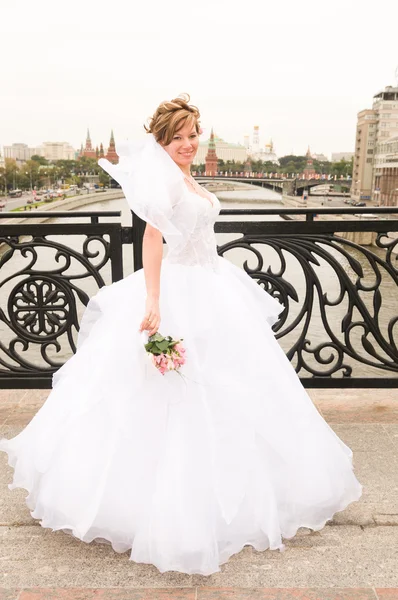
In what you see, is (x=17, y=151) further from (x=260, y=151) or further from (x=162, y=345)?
(x=162, y=345)

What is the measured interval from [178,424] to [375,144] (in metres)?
96.4

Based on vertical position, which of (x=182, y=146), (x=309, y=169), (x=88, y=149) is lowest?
(x=182, y=146)

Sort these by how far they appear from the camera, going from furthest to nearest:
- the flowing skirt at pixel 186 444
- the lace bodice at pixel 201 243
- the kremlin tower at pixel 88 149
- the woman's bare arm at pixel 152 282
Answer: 1. the kremlin tower at pixel 88 149
2. the lace bodice at pixel 201 243
3. the woman's bare arm at pixel 152 282
4. the flowing skirt at pixel 186 444

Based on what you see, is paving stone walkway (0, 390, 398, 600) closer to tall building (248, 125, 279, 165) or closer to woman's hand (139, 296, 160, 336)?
woman's hand (139, 296, 160, 336)

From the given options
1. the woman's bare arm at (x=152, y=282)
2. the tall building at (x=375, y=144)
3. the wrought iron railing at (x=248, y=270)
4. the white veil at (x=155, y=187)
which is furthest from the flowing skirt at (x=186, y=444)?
the tall building at (x=375, y=144)

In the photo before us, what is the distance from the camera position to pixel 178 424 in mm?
1966

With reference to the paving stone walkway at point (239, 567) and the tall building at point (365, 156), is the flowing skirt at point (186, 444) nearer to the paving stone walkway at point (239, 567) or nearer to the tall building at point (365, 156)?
the paving stone walkway at point (239, 567)

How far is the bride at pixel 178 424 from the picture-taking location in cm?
191

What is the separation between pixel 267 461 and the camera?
2.05m

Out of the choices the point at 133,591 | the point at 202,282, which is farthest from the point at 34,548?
the point at 202,282

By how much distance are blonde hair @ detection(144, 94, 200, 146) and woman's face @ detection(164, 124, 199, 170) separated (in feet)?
0.05

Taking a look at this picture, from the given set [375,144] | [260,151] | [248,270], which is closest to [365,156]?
[375,144]

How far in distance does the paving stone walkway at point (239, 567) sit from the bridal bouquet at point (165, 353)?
0.72m

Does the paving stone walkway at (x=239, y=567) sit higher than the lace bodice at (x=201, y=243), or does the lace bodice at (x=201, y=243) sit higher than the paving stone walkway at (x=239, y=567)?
the lace bodice at (x=201, y=243)
